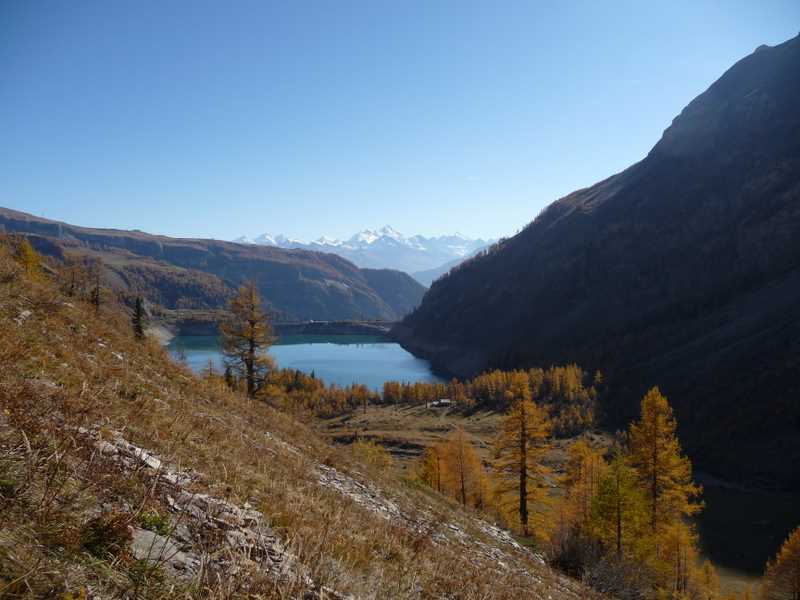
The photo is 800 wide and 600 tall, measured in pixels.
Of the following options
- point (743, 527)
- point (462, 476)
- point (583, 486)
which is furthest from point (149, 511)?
point (743, 527)

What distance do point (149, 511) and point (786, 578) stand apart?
153 feet

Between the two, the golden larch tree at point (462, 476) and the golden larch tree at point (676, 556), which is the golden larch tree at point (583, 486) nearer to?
the golden larch tree at point (676, 556)

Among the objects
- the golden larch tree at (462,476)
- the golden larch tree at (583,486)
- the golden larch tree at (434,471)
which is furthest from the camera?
the golden larch tree at (434,471)

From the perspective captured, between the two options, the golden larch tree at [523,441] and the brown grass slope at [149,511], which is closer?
the brown grass slope at [149,511]

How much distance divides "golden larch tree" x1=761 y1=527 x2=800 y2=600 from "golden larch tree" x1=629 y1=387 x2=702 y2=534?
27.1 ft

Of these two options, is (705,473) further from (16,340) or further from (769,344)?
(16,340)

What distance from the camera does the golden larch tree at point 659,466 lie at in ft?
105

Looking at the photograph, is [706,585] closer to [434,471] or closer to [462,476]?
[462,476]

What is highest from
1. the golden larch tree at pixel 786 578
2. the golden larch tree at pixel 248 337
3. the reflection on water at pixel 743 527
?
the golden larch tree at pixel 248 337

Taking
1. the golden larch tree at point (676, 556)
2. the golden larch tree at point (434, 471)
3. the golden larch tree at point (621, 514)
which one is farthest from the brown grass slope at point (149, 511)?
the golden larch tree at point (434, 471)

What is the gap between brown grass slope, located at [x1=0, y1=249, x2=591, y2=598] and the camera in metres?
2.91

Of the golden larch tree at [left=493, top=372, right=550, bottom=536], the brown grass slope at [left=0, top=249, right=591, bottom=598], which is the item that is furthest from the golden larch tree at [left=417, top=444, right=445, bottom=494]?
the brown grass slope at [left=0, top=249, right=591, bottom=598]

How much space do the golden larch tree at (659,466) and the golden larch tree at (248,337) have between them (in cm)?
2766

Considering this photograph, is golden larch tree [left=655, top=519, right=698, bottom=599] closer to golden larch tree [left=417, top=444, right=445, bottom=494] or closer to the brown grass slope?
golden larch tree [left=417, top=444, right=445, bottom=494]
